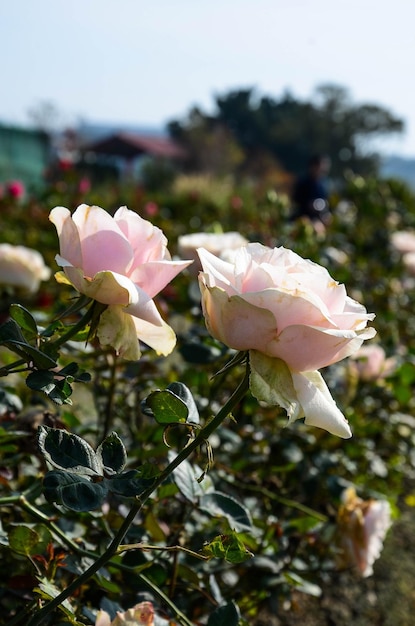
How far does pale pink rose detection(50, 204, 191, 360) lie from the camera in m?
0.65

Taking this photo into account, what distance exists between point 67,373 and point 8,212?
4.47 m

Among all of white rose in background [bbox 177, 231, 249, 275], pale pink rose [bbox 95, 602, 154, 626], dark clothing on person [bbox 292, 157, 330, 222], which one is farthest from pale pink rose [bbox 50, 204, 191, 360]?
dark clothing on person [bbox 292, 157, 330, 222]

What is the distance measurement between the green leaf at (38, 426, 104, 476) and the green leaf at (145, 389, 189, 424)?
2.3 inches

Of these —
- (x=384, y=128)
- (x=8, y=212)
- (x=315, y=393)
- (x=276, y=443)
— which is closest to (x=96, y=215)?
(x=315, y=393)

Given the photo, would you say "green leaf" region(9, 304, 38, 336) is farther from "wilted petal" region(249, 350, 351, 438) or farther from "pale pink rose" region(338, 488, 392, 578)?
"pale pink rose" region(338, 488, 392, 578)

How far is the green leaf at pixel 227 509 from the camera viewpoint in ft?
2.53

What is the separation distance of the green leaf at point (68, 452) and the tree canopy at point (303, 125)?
1457 inches

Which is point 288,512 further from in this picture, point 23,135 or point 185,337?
point 23,135

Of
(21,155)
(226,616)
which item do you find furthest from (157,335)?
(21,155)

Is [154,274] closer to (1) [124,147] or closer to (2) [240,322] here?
(2) [240,322]

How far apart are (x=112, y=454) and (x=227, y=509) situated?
20 cm

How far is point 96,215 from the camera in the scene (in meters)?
0.66

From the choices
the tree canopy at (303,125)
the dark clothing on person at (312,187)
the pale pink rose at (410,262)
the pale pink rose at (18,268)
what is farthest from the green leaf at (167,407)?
the tree canopy at (303,125)

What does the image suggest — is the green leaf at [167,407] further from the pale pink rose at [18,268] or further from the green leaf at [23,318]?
the pale pink rose at [18,268]
